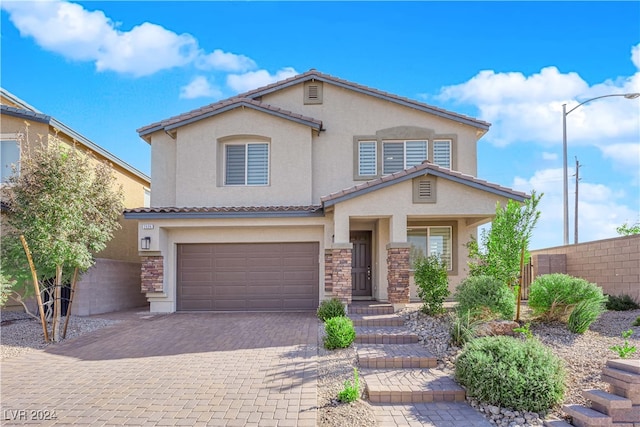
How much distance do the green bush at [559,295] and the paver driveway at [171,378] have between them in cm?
502

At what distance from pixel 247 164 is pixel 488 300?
9.30 meters

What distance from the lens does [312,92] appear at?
52.3 ft

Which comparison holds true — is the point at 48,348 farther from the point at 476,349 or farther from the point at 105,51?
the point at 476,349

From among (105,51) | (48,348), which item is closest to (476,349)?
(48,348)

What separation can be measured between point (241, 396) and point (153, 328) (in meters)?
5.93

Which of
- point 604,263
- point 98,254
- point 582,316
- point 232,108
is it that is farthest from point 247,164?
point 604,263

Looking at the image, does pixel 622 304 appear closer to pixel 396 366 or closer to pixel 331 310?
pixel 396 366

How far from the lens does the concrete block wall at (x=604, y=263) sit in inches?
465

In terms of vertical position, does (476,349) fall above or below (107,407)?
above

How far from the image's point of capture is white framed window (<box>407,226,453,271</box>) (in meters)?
14.9

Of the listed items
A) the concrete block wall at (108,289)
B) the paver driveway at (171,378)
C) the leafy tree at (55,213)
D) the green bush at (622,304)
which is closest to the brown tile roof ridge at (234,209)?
the concrete block wall at (108,289)

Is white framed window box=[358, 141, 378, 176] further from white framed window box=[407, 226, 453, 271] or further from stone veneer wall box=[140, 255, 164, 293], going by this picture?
stone veneer wall box=[140, 255, 164, 293]

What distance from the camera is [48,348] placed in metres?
9.91

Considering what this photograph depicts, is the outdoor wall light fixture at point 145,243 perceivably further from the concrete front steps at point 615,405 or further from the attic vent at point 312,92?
the concrete front steps at point 615,405
